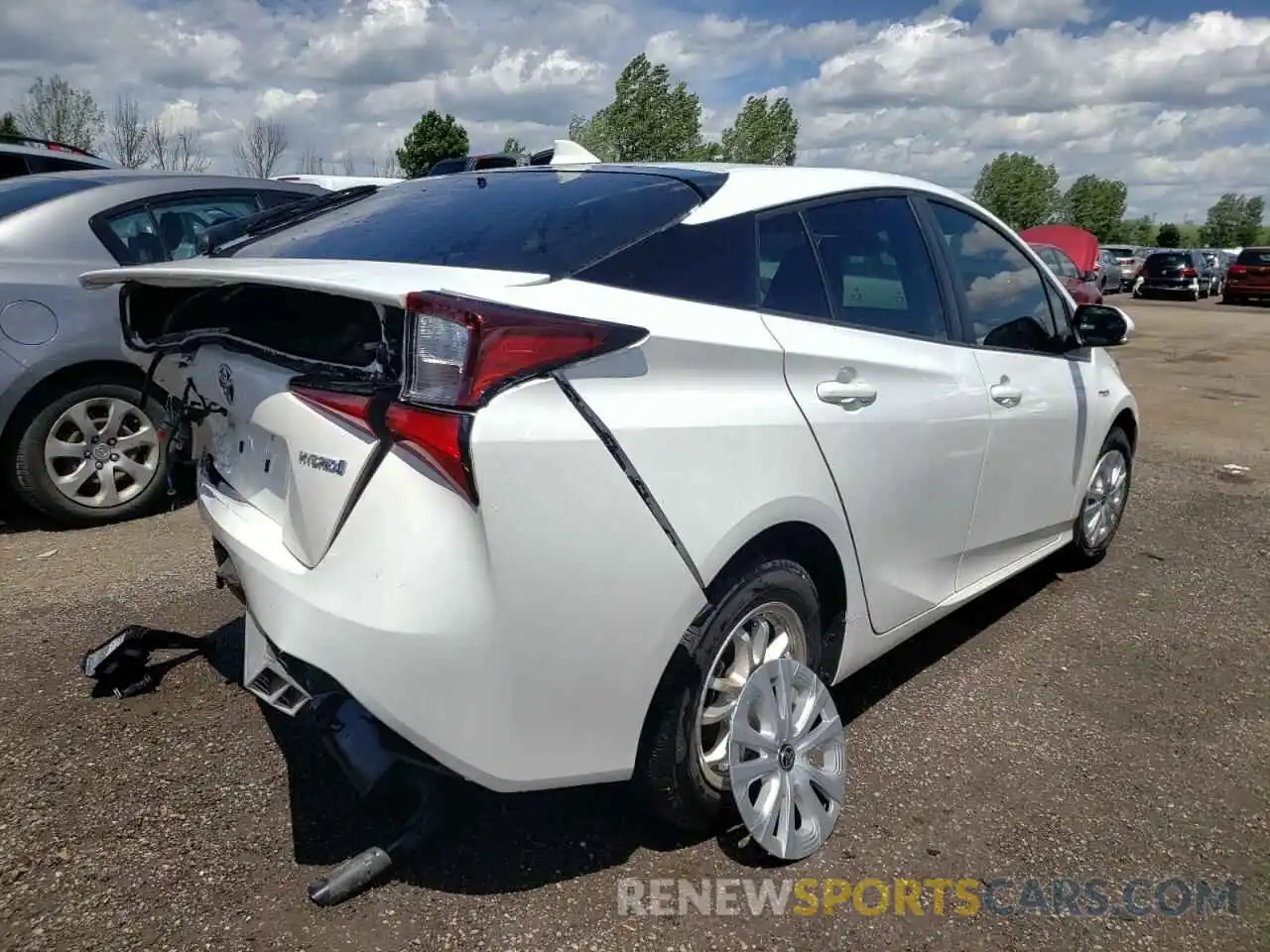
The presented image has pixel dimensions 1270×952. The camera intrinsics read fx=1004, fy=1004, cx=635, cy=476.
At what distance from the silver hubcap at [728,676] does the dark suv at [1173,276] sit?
32838mm

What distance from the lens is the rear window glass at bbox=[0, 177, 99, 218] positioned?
484 cm

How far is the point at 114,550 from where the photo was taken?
4602mm

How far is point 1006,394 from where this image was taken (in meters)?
3.45

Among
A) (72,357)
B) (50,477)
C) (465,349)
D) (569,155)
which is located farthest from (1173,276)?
(465,349)

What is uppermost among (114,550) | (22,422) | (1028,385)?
(1028,385)

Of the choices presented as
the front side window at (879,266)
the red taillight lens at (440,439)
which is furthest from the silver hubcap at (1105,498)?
the red taillight lens at (440,439)

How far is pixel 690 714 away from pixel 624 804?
536 mm

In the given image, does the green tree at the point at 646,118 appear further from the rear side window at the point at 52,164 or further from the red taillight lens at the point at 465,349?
the red taillight lens at the point at 465,349

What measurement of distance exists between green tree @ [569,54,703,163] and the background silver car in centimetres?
2501

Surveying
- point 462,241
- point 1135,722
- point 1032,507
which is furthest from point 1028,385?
point 462,241

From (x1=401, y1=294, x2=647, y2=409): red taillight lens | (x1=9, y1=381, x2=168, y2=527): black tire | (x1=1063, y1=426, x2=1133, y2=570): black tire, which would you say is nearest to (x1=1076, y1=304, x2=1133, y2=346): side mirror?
(x1=1063, y1=426, x2=1133, y2=570): black tire

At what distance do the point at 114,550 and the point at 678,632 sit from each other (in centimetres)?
345

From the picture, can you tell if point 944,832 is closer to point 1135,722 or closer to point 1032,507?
point 1135,722

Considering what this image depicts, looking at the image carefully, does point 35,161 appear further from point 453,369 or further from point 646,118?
point 646,118
